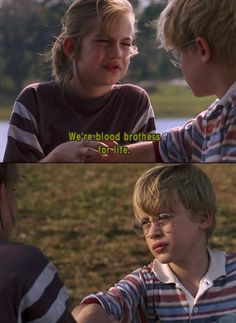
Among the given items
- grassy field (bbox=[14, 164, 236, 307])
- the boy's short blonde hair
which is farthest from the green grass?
grassy field (bbox=[14, 164, 236, 307])

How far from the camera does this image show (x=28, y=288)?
160 cm

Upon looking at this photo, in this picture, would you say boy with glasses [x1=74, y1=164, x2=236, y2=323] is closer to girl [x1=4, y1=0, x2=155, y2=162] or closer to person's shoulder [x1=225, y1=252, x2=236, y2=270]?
person's shoulder [x1=225, y1=252, x2=236, y2=270]

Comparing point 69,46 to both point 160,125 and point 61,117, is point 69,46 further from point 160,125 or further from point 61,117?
point 160,125

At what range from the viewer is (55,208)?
2.99 m

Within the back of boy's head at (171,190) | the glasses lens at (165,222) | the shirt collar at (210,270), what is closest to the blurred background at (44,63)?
the back of boy's head at (171,190)

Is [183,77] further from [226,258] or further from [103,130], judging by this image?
[226,258]

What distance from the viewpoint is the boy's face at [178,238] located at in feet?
6.24

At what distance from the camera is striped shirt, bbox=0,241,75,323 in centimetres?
159

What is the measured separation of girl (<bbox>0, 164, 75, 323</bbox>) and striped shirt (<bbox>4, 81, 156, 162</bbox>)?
0.90ft

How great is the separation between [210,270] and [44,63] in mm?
691

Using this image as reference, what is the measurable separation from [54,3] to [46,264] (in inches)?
25.5

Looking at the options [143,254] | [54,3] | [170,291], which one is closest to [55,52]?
[54,3]

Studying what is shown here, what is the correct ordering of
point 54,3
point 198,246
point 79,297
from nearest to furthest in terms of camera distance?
point 54,3, point 198,246, point 79,297

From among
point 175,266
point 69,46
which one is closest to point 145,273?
point 175,266
